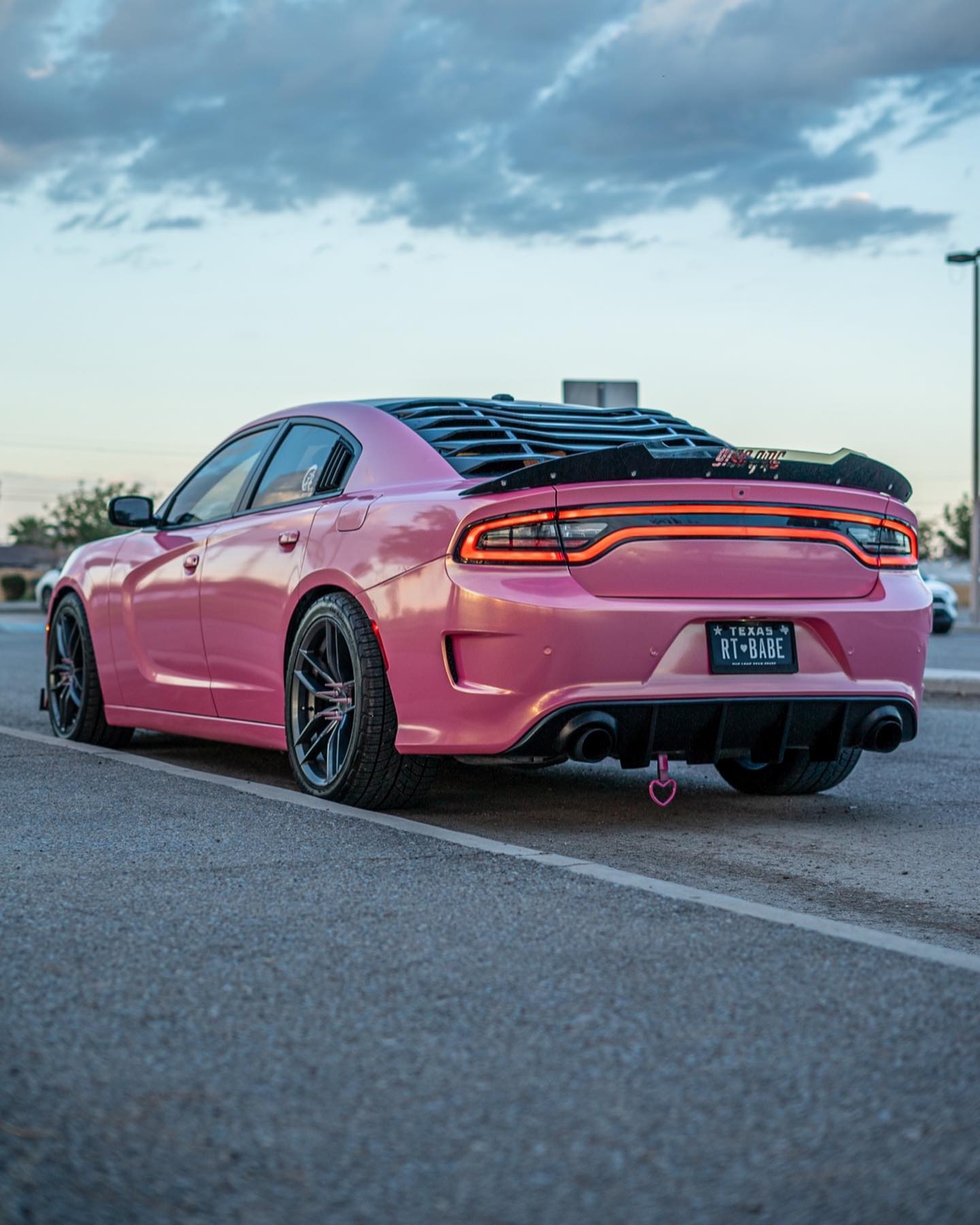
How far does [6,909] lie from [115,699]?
378cm

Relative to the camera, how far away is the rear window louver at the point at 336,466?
6156 mm

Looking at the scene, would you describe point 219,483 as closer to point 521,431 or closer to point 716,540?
point 521,431

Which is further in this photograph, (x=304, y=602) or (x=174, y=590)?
(x=174, y=590)

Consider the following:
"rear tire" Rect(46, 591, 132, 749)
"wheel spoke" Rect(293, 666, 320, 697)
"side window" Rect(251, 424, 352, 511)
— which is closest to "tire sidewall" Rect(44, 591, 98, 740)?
"rear tire" Rect(46, 591, 132, 749)

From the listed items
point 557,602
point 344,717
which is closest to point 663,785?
point 557,602

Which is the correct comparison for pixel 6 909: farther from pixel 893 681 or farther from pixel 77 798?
pixel 893 681

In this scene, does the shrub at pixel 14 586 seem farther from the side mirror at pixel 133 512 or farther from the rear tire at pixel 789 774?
the rear tire at pixel 789 774

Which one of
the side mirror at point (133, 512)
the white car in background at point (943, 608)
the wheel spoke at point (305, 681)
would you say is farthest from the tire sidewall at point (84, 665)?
the white car in background at point (943, 608)

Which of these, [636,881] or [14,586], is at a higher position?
[636,881]

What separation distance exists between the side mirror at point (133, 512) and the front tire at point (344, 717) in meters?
1.92

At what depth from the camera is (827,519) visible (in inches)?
220

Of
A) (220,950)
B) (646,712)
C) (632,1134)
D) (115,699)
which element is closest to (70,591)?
(115,699)

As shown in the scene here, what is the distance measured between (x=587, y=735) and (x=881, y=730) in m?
Answer: 1.20

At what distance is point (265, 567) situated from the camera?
628 cm
